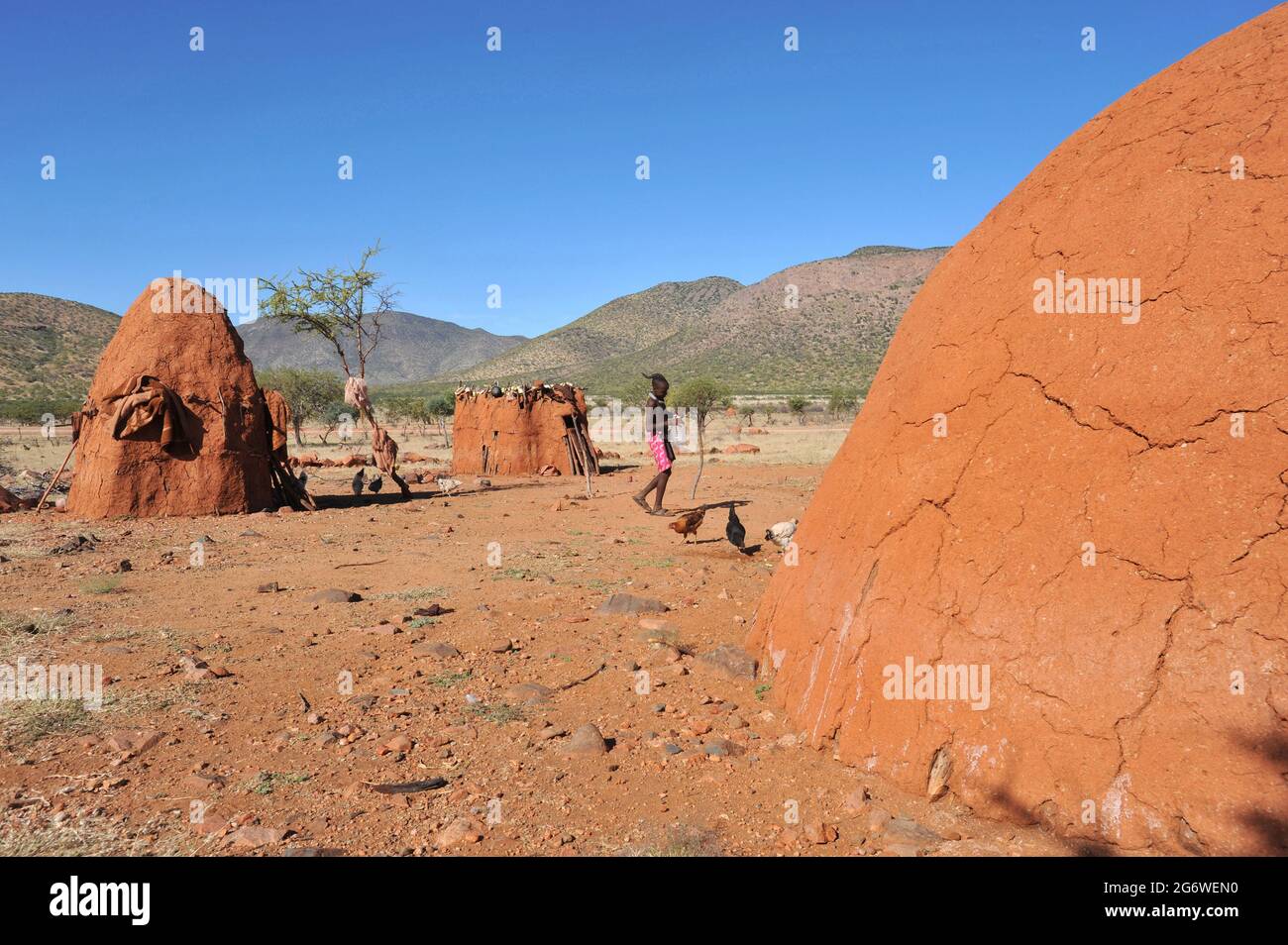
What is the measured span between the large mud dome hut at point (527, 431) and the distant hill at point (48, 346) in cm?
3968

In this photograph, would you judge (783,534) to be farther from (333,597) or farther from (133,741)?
(133,741)

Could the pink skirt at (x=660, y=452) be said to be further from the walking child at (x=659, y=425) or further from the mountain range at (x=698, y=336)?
the mountain range at (x=698, y=336)

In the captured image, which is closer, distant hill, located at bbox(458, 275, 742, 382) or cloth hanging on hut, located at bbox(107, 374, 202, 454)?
cloth hanging on hut, located at bbox(107, 374, 202, 454)

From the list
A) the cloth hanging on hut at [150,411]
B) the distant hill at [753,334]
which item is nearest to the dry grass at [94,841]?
the cloth hanging on hut at [150,411]

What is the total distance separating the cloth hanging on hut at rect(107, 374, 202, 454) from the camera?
1117 centimetres

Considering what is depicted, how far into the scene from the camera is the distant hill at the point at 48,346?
171 ft

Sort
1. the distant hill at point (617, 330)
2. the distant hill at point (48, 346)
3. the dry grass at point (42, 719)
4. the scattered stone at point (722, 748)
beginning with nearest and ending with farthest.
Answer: the scattered stone at point (722, 748) → the dry grass at point (42, 719) → the distant hill at point (48, 346) → the distant hill at point (617, 330)

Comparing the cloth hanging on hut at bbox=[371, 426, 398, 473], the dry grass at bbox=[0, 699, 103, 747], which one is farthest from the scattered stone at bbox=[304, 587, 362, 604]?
the cloth hanging on hut at bbox=[371, 426, 398, 473]

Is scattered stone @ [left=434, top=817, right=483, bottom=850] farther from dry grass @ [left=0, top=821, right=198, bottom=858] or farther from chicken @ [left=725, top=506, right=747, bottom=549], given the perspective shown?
chicken @ [left=725, top=506, right=747, bottom=549]

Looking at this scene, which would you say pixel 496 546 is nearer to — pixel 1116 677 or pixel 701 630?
pixel 701 630

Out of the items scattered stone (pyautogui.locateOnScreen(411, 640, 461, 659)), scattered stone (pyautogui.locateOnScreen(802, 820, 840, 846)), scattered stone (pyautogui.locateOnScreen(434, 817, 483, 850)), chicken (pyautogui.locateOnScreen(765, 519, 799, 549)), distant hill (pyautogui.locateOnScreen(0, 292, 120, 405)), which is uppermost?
distant hill (pyautogui.locateOnScreen(0, 292, 120, 405))

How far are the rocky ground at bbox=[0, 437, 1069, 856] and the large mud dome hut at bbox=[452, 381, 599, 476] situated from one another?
38.2ft

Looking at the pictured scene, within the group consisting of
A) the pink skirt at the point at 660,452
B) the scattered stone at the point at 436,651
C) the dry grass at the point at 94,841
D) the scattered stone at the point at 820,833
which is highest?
the pink skirt at the point at 660,452

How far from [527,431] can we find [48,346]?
57.7 metres
